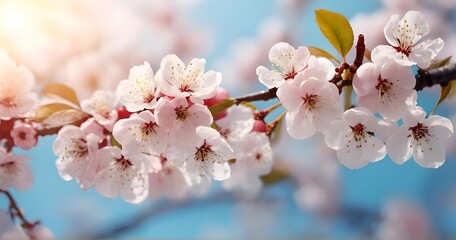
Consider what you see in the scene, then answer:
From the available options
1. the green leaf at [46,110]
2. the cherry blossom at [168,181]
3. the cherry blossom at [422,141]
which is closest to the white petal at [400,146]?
the cherry blossom at [422,141]

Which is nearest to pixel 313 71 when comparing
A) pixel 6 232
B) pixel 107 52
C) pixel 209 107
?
pixel 209 107

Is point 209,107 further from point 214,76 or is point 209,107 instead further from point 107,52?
point 107,52

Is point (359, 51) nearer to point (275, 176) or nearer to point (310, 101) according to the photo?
point (310, 101)

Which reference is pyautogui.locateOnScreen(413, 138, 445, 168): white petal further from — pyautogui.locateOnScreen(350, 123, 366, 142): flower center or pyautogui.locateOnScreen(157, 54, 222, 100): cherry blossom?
pyautogui.locateOnScreen(157, 54, 222, 100): cherry blossom

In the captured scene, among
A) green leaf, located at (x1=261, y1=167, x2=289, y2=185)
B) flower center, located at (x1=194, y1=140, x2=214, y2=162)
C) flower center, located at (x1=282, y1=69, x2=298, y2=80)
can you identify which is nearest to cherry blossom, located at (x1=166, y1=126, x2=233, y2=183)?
flower center, located at (x1=194, y1=140, x2=214, y2=162)

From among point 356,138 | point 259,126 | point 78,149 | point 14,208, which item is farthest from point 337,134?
point 14,208

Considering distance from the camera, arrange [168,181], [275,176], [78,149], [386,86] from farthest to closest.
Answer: [275,176], [168,181], [78,149], [386,86]
